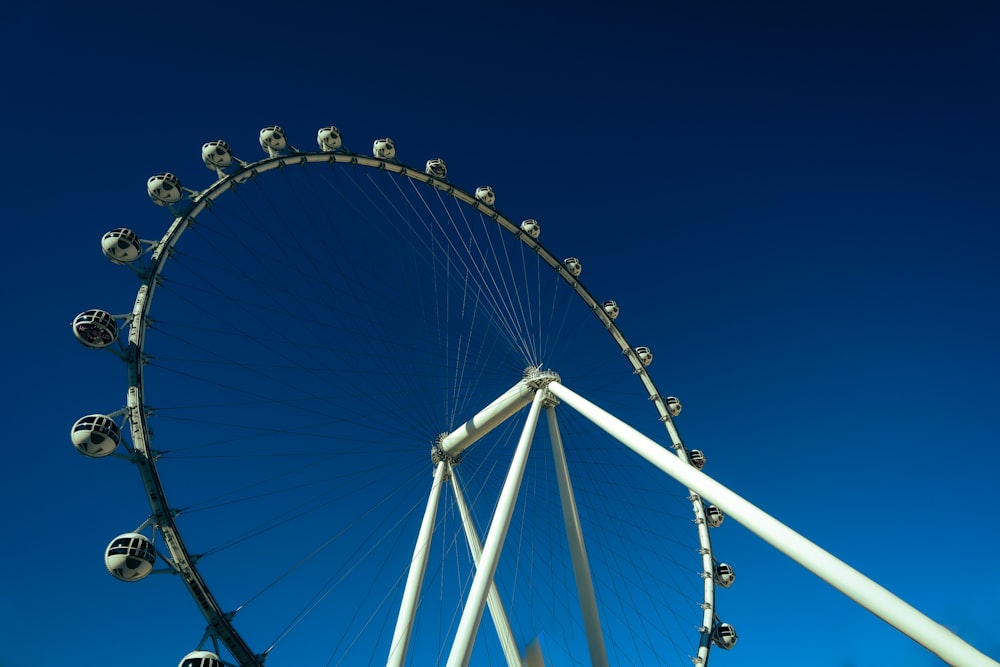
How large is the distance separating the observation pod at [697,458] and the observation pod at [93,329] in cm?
2268

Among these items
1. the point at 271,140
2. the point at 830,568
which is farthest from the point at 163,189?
the point at 830,568

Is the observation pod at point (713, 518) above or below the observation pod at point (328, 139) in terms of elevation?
below

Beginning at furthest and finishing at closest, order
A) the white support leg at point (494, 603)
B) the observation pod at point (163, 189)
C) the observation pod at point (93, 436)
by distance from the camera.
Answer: the white support leg at point (494, 603)
the observation pod at point (163, 189)
the observation pod at point (93, 436)

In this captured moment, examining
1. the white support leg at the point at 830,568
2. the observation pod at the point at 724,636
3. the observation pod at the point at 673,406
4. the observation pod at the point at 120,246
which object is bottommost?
the white support leg at the point at 830,568

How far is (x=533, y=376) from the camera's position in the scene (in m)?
18.7

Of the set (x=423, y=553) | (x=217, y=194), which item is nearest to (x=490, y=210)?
(x=217, y=194)

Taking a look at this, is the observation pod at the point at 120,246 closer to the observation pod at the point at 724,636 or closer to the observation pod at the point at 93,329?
the observation pod at the point at 93,329

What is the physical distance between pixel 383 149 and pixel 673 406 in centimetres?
1703

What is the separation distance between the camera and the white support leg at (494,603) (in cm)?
1752

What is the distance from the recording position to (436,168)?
22719mm

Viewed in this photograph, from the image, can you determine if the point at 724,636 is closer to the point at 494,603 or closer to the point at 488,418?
the point at 494,603

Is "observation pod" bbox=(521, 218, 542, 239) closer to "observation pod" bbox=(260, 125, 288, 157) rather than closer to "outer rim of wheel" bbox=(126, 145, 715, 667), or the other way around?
"outer rim of wheel" bbox=(126, 145, 715, 667)

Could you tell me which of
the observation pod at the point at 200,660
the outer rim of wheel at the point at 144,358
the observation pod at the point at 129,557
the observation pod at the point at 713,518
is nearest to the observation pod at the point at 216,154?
the outer rim of wheel at the point at 144,358

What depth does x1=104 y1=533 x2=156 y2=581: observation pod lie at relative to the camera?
34.2 feet
